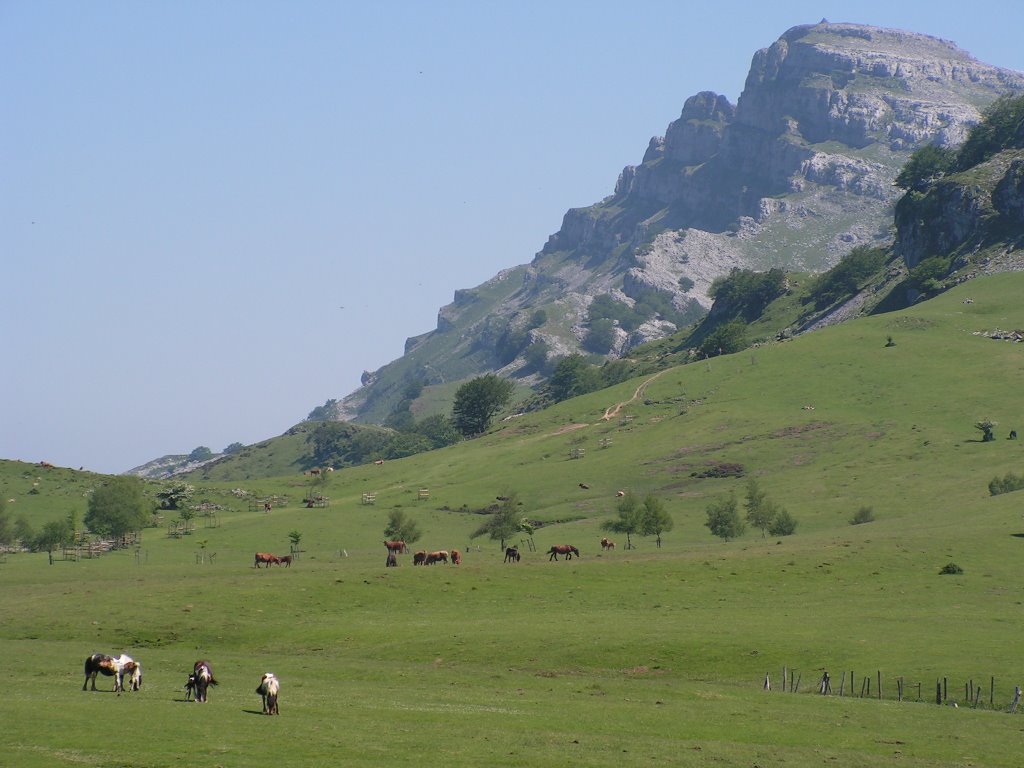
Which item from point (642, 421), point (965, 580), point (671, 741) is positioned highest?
point (642, 421)

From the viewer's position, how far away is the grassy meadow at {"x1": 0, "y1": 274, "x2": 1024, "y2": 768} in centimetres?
3859

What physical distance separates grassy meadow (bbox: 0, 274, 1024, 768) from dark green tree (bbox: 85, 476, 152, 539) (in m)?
3.40

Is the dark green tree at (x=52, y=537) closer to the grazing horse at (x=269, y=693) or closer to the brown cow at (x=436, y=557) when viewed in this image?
the brown cow at (x=436, y=557)

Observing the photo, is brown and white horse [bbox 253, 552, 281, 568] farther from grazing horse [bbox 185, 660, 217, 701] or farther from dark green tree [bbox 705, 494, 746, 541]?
grazing horse [bbox 185, 660, 217, 701]

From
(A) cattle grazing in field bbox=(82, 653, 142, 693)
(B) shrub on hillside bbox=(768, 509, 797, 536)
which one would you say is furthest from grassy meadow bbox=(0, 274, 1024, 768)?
(B) shrub on hillside bbox=(768, 509, 797, 536)

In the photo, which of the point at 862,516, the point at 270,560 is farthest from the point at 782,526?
the point at 270,560

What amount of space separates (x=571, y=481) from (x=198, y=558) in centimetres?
6214

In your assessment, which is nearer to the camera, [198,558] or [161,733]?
[161,733]

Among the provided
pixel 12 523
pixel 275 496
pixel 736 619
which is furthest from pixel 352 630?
pixel 275 496

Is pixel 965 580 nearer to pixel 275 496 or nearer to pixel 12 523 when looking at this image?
pixel 12 523

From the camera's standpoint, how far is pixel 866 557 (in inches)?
3300

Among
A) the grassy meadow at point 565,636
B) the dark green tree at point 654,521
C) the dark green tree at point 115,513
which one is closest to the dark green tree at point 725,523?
the grassy meadow at point 565,636

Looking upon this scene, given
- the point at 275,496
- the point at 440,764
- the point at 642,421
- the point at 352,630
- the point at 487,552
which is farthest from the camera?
the point at 642,421

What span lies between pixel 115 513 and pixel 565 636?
265 ft
